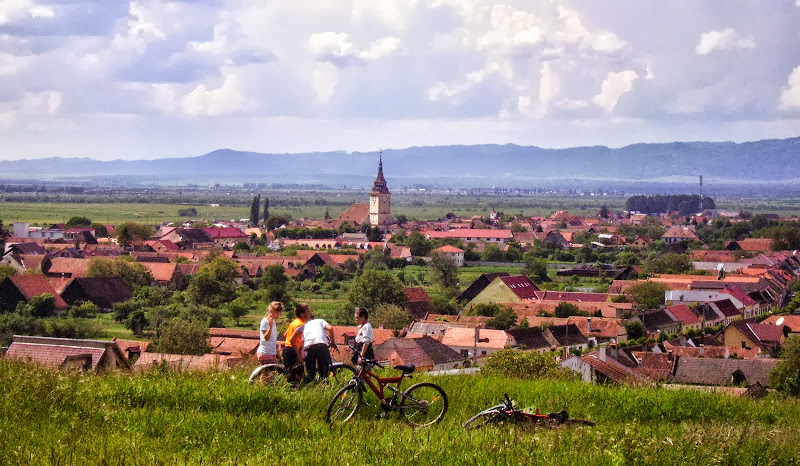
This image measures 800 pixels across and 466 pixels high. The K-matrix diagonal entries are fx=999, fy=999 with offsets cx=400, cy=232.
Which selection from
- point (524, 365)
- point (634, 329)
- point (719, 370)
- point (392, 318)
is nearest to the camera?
point (524, 365)

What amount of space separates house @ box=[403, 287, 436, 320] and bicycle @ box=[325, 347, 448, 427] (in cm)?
3376

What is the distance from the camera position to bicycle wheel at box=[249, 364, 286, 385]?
30.8 feet

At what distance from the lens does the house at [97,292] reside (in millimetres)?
48531

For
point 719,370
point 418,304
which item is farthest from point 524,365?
point 418,304

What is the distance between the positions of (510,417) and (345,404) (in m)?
1.42

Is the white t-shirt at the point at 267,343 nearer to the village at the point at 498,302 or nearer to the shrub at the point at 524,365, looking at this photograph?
the village at the point at 498,302

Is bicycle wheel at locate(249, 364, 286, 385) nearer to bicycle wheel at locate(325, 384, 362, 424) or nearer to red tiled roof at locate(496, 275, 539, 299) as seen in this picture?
bicycle wheel at locate(325, 384, 362, 424)

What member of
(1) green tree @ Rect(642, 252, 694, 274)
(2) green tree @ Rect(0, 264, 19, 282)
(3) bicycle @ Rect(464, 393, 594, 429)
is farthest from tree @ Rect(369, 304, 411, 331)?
(1) green tree @ Rect(642, 252, 694, 274)

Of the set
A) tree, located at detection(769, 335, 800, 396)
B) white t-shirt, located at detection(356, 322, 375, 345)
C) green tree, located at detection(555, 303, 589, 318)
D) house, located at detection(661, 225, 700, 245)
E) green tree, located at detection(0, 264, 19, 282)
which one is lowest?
house, located at detection(661, 225, 700, 245)

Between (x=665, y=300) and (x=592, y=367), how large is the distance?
105 ft

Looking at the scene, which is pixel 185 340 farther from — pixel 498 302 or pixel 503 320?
pixel 498 302

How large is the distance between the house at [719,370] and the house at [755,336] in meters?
10.5

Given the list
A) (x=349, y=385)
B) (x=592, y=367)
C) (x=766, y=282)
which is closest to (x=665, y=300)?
(x=766, y=282)

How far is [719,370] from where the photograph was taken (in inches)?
942
